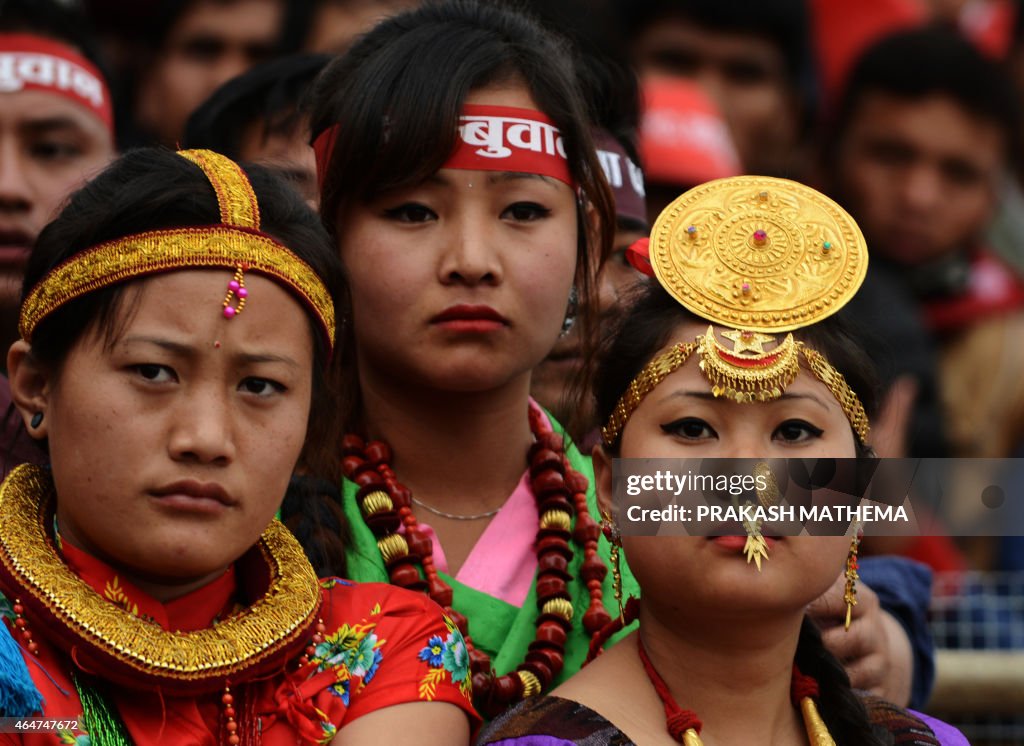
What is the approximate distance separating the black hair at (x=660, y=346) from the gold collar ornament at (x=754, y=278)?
3 centimetres

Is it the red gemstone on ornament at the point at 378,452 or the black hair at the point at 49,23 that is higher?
the black hair at the point at 49,23

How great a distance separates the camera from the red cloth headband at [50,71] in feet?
17.3

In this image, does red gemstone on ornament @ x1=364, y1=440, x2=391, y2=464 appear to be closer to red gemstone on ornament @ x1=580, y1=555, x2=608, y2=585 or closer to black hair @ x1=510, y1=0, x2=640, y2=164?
red gemstone on ornament @ x1=580, y1=555, x2=608, y2=585

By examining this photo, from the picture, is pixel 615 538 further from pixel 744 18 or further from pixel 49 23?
pixel 744 18


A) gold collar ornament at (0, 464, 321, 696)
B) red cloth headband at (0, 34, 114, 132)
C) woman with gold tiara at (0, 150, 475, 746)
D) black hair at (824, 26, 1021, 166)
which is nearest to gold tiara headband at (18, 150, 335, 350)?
woman with gold tiara at (0, 150, 475, 746)

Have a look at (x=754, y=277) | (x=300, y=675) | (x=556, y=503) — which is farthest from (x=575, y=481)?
(x=300, y=675)

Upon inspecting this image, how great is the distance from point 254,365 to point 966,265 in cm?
468

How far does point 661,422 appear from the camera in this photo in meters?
3.20

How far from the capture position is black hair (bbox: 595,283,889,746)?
3271 millimetres

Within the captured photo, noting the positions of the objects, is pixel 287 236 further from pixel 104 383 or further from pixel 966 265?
pixel 966 265

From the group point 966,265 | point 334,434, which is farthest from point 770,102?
point 334,434

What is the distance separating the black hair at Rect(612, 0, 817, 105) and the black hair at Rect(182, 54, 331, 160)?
255cm

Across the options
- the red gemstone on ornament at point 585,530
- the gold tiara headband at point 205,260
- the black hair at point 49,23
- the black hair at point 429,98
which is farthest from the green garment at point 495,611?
the black hair at point 49,23

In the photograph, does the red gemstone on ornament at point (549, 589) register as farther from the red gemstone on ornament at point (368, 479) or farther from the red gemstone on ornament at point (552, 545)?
the red gemstone on ornament at point (368, 479)
